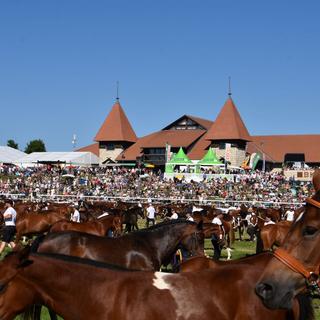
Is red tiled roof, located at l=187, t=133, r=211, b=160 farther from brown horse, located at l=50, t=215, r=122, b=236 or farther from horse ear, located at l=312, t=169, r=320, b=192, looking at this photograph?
horse ear, located at l=312, t=169, r=320, b=192

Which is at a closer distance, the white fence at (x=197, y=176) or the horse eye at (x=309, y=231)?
the horse eye at (x=309, y=231)

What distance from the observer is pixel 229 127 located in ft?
267

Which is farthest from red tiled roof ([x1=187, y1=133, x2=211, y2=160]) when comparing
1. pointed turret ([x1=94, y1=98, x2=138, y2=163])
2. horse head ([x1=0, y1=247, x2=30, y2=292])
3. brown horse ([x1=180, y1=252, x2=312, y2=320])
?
horse head ([x1=0, y1=247, x2=30, y2=292])

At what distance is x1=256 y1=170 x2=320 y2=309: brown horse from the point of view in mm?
2938

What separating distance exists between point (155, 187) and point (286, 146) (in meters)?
42.9

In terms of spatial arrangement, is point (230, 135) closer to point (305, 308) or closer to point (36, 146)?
point (36, 146)

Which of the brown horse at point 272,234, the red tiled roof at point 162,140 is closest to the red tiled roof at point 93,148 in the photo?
the red tiled roof at point 162,140

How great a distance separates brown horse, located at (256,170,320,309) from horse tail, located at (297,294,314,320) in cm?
229

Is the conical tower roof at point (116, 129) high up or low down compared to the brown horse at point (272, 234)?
up

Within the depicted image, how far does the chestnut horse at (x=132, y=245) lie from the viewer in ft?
26.0

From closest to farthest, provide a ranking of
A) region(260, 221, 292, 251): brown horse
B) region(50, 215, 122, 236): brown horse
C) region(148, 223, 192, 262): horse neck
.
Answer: region(148, 223, 192, 262): horse neck → region(50, 215, 122, 236): brown horse → region(260, 221, 292, 251): brown horse

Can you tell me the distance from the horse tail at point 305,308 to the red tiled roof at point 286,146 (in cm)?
7677

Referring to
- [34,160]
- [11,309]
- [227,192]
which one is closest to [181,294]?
[11,309]

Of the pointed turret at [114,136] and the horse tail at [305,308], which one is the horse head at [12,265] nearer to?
the horse tail at [305,308]
